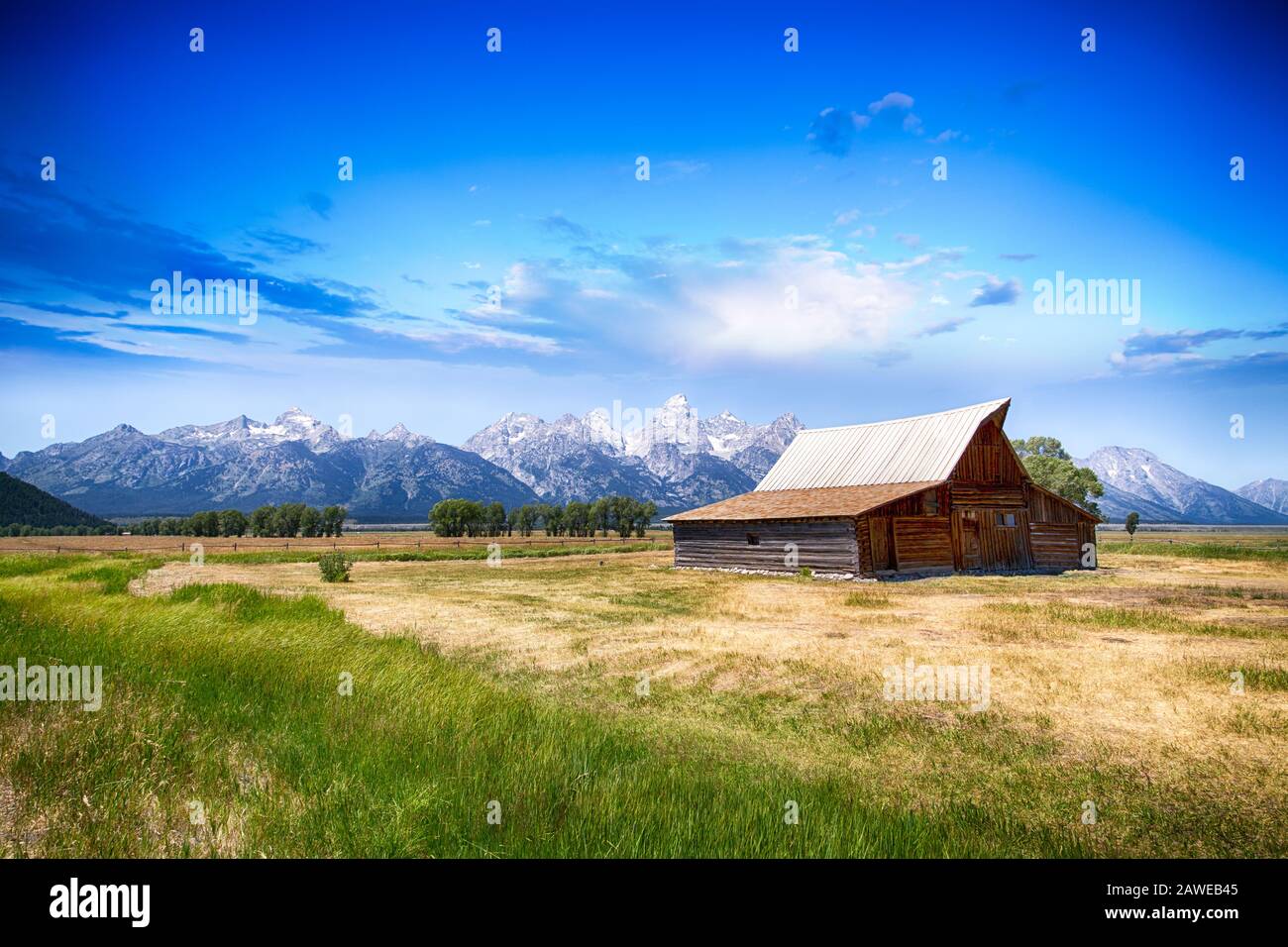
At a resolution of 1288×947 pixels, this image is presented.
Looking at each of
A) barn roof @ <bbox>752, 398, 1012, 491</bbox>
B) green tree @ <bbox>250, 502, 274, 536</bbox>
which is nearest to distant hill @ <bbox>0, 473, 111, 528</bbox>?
green tree @ <bbox>250, 502, 274, 536</bbox>

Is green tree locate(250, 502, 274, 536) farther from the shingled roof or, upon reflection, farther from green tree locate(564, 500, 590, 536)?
the shingled roof

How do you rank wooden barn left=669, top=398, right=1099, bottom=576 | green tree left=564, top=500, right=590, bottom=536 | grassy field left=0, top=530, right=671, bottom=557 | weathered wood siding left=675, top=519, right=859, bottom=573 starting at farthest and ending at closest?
green tree left=564, top=500, right=590, bottom=536, grassy field left=0, top=530, right=671, bottom=557, wooden barn left=669, top=398, right=1099, bottom=576, weathered wood siding left=675, top=519, right=859, bottom=573

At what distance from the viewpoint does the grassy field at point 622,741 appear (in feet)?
16.5

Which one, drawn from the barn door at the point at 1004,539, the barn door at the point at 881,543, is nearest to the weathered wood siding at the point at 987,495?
the barn door at the point at 1004,539

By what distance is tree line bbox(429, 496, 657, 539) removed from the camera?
139 meters

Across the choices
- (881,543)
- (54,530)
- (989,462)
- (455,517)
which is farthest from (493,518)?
(881,543)

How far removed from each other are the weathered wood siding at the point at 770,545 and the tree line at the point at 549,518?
301 feet

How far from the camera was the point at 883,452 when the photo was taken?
41.4m

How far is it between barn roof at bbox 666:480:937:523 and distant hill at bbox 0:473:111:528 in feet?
583

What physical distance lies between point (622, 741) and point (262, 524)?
159421 millimetres

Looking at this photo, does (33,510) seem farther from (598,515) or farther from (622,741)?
(622,741)
